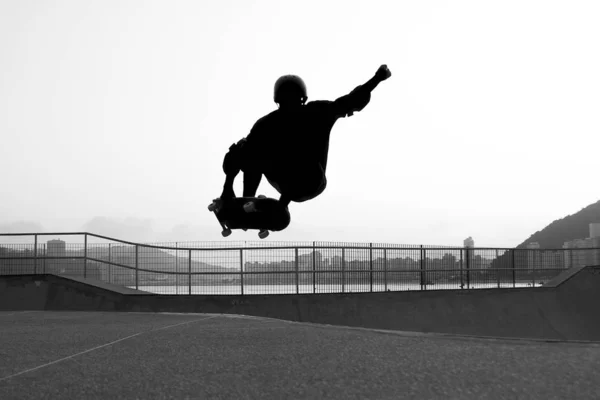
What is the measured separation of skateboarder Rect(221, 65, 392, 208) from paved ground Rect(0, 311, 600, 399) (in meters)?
1.30

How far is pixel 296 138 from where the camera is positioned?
443 cm

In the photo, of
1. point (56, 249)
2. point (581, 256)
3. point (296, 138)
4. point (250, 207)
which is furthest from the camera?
point (581, 256)

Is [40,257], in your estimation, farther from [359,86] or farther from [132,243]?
[359,86]

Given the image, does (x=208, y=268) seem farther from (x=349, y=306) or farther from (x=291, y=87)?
(x=291, y=87)

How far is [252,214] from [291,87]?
961mm

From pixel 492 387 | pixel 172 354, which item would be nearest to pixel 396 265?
pixel 172 354

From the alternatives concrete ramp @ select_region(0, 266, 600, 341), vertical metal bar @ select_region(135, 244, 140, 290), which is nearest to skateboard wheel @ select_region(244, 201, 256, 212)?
concrete ramp @ select_region(0, 266, 600, 341)

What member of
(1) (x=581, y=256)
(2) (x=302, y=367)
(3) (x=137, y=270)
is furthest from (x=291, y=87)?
(1) (x=581, y=256)

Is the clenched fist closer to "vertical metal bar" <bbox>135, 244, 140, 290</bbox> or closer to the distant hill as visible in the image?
"vertical metal bar" <bbox>135, 244, 140, 290</bbox>

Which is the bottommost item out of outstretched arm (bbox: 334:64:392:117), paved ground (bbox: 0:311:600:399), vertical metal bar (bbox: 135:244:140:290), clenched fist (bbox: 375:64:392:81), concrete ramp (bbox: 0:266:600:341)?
concrete ramp (bbox: 0:266:600:341)

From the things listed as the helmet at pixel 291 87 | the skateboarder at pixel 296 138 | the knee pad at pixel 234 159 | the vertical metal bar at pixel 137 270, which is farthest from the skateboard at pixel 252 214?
the vertical metal bar at pixel 137 270

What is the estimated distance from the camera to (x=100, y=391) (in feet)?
14.3

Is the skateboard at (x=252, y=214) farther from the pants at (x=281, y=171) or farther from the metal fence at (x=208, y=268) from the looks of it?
the metal fence at (x=208, y=268)

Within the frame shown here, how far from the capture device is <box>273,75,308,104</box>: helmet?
181 inches
